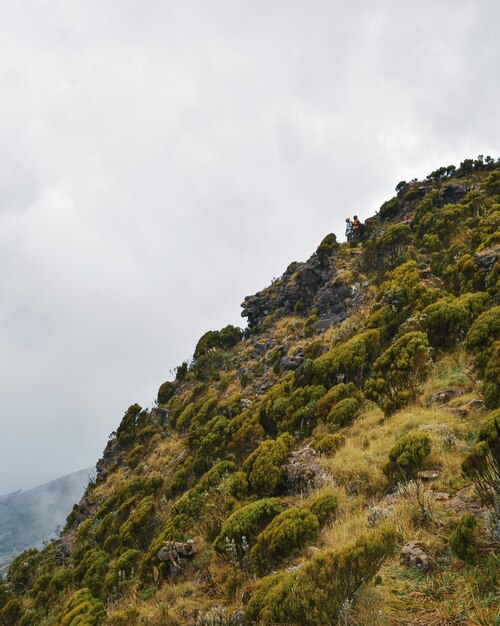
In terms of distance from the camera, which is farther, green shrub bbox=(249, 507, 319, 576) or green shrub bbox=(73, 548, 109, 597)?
green shrub bbox=(73, 548, 109, 597)

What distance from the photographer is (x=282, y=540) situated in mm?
6457

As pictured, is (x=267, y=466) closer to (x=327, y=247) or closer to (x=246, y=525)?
(x=246, y=525)

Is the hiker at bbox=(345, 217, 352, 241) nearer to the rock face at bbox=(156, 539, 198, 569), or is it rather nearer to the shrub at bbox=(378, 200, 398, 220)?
the shrub at bbox=(378, 200, 398, 220)

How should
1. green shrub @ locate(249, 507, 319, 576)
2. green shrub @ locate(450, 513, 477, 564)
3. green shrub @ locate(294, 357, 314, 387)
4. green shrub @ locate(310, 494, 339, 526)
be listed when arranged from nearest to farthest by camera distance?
green shrub @ locate(450, 513, 477, 564)
green shrub @ locate(249, 507, 319, 576)
green shrub @ locate(310, 494, 339, 526)
green shrub @ locate(294, 357, 314, 387)

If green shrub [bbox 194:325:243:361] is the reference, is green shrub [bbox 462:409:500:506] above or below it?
below

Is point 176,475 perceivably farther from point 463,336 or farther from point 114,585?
point 463,336

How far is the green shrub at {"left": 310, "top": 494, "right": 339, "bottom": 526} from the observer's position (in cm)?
711

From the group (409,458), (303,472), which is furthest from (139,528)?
(409,458)

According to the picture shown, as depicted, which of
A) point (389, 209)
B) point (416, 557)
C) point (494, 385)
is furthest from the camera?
point (389, 209)

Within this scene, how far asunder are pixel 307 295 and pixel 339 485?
90.0 ft

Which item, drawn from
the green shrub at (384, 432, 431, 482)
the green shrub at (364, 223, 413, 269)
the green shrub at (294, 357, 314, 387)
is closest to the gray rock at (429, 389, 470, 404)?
A: the green shrub at (384, 432, 431, 482)

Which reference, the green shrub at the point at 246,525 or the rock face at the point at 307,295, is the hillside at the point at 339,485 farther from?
the rock face at the point at 307,295

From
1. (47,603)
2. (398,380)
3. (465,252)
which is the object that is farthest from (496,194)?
(47,603)

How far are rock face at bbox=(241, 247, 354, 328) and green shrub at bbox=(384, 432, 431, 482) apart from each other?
64.2 feet
